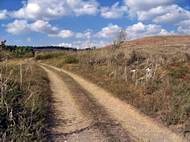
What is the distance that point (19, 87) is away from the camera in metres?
17.8

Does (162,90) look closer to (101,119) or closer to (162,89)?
(162,89)

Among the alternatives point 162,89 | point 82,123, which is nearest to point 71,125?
point 82,123

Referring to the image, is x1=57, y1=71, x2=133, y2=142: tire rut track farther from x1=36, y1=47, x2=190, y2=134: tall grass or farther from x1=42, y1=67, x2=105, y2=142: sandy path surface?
x1=36, y1=47, x2=190, y2=134: tall grass

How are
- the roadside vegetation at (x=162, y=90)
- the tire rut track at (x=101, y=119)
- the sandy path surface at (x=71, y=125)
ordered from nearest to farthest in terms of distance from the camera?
the sandy path surface at (x=71, y=125) → the tire rut track at (x=101, y=119) → the roadside vegetation at (x=162, y=90)

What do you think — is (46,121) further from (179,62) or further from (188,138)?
(179,62)

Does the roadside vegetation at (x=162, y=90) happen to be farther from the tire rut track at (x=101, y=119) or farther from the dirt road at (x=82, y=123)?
the dirt road at (x=82, y=123)

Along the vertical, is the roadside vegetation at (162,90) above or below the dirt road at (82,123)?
above

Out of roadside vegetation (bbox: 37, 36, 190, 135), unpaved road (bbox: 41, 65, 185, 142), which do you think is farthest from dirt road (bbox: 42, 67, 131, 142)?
roadside vegetation (bbox: 37, 36, 190, 135)

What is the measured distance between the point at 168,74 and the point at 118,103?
697 centimetres

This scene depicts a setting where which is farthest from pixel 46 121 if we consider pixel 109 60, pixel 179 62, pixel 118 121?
pixel 109 60

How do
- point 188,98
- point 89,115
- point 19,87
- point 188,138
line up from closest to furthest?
point 188,138, point 89,115, point 188,98, point 19,87

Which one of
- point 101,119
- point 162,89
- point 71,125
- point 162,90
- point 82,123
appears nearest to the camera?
point 71,125

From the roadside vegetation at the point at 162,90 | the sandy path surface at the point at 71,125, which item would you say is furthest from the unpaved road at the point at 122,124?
the roadside vegetation at the point at 162,90

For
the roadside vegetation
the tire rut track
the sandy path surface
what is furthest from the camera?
the roadside vegetation
